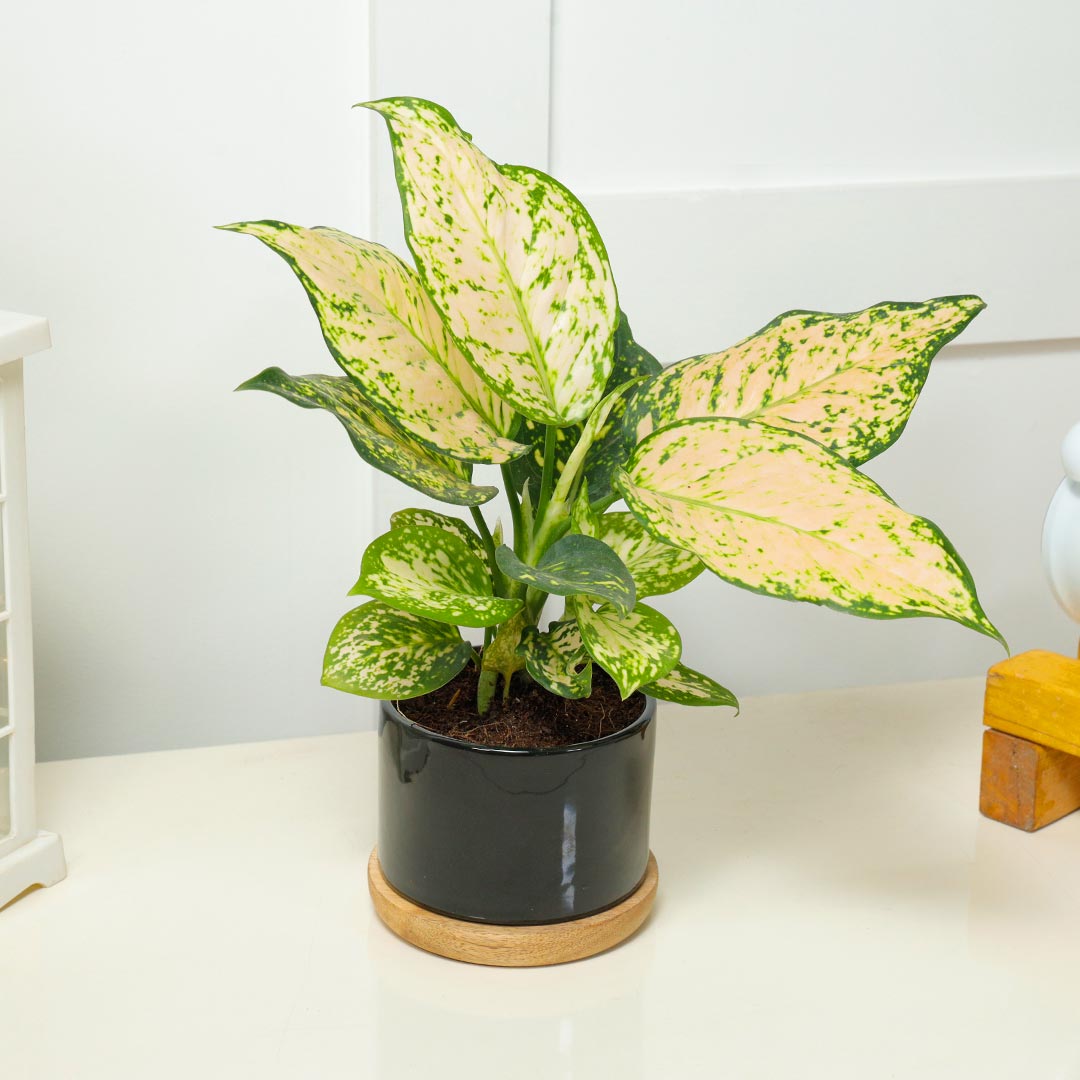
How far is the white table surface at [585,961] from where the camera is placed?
70 centimetres

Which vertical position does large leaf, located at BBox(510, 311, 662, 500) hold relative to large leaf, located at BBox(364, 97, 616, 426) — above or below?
below

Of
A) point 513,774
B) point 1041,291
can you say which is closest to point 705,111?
point 1041,291

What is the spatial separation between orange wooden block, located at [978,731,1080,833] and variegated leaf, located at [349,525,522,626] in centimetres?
43

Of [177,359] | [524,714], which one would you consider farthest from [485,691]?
[177,359]

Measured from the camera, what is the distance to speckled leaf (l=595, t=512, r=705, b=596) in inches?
29.9

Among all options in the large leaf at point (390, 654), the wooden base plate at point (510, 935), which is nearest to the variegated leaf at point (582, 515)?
the large leaf at point (390, 654)

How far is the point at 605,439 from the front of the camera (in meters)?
0.76

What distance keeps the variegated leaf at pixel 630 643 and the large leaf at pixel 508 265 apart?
0.35ft

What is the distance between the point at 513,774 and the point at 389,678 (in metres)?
0.08

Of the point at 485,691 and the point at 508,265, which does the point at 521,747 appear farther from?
the point at 508,265

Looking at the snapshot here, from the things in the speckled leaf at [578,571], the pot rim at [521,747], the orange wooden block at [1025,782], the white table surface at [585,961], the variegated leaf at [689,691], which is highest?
the speckled leaf at [578,571]

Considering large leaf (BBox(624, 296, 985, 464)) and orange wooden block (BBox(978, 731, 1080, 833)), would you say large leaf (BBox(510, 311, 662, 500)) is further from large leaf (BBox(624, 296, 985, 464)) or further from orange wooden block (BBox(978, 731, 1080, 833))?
orange wooden block (BBox(978, 731, 1080, 833))

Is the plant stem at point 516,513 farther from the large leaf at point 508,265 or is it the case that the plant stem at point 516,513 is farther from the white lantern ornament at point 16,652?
the white lantern ornament at point 16,652

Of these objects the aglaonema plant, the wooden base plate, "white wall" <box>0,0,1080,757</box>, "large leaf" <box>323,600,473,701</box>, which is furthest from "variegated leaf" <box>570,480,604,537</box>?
"white wall" <box>0,0,1080,757</box>
